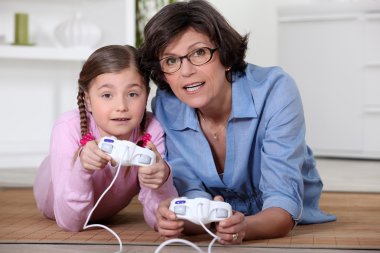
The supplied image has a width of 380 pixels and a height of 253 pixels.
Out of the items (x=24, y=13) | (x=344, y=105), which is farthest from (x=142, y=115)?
(x=344, y=105)

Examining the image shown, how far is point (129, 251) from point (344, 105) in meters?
2.89

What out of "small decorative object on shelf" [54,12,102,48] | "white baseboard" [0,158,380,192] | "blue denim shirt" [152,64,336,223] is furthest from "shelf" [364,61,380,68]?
"blue denim shirt" [152,64,336,223]

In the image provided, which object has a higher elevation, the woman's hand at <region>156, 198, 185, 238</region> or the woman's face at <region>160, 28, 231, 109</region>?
the woman's face at <region>160, 28, 231, 109</region>

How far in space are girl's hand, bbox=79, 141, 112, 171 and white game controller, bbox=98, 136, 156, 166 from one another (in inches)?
1.2

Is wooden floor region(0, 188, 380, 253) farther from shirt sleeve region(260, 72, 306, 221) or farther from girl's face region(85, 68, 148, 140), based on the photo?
girl's face region(85, 68, 148, 140)

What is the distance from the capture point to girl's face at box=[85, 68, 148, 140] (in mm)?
1799

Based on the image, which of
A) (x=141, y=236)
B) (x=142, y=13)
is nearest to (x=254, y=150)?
(x=141, y=236)

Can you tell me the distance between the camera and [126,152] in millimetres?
1580

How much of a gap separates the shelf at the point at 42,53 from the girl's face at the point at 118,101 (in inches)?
74.6

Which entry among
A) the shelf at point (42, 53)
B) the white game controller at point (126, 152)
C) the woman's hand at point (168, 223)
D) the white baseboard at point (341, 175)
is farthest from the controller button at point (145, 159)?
the shelf at point (42, 53)

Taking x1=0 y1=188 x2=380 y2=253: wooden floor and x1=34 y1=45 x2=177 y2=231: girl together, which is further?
x1=34 y1=45 x2=177 y2=231: girl

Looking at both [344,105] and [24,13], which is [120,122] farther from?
[344,105]

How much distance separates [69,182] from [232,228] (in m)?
0.44

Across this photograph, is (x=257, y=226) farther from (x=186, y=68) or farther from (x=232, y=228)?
(x=186, y=68)
